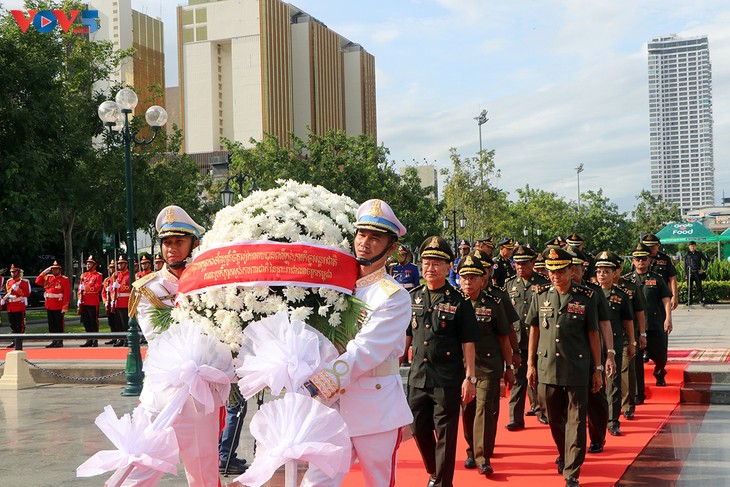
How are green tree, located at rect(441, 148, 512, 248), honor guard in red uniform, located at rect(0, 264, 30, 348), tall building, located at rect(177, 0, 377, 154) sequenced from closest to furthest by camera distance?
honor guard in red uniform, located at rect(0, 264, 30, 348) → green tree, located at rect(441, 148, 512, 248) → tall building, located at rect(177, 0, 377, 154)

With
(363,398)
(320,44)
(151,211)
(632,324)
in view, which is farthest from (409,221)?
(320,44)

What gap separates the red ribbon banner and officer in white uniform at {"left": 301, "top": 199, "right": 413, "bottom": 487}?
140 millimetres

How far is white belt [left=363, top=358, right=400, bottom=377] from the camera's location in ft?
14.3

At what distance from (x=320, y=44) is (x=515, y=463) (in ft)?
316

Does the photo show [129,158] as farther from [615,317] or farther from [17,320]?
[17,320]

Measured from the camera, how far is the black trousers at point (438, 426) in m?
6.04

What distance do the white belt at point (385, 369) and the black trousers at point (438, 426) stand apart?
1.78 meters

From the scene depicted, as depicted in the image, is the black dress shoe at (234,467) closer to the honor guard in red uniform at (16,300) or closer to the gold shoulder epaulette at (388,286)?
the gold shoulder epaulette at (388,286)

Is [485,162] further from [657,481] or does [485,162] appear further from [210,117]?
[210,117]

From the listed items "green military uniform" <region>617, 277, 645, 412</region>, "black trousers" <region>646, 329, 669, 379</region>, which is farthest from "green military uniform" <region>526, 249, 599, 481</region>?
"black trousers" <region>646, 329, 669, 379</region>

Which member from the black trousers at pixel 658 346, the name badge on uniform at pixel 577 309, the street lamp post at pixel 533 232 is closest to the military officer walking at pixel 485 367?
the name badge on uniform at pixel 577 309

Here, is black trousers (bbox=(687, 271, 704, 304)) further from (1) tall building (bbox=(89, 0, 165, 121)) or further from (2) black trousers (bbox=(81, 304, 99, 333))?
(1) tall building (bbox=(89, 0, 165, 121))

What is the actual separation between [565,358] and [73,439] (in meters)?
5.55

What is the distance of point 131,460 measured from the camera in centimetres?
402
